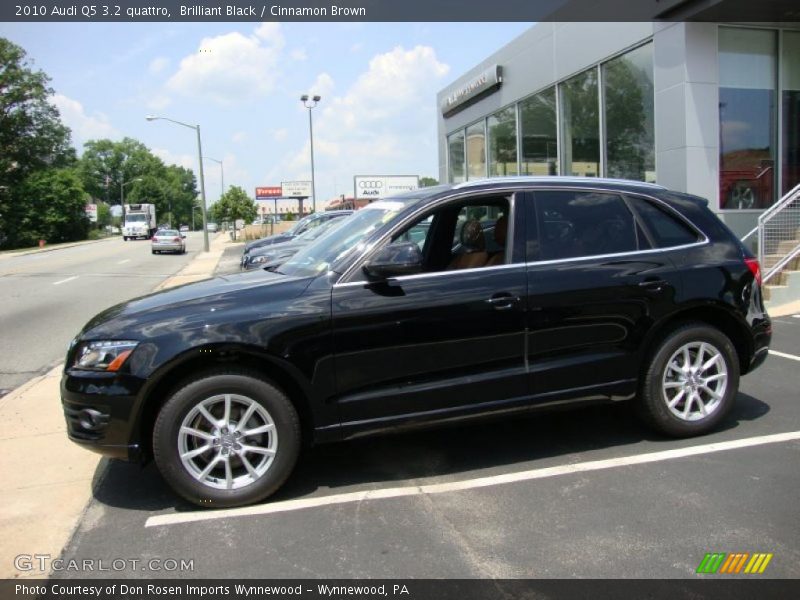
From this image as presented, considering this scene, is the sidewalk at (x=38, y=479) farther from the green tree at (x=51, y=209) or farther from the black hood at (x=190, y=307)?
the green tree at (x=51, y=209)

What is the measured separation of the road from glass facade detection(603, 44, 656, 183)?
1057 centimetres

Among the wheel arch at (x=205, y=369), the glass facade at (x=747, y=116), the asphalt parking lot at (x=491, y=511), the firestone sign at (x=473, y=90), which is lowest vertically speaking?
the asphalt parking lot at (x=491, y=511)

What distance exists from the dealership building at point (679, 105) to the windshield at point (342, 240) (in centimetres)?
843

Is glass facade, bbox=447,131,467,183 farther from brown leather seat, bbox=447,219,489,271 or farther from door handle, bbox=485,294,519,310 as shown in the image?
door handle, bbox=485,294,519,310

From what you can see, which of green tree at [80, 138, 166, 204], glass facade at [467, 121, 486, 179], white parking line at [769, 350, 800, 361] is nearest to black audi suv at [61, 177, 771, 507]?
white parking line at [769, 350, 800, 361]

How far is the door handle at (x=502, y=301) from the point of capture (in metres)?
3.99

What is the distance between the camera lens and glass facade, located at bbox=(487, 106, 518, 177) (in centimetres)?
1792

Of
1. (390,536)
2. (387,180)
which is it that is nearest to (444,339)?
(390,536)

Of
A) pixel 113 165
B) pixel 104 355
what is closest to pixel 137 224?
pixel 104 355

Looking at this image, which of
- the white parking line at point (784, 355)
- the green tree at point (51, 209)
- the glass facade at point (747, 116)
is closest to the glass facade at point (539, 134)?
the glass facade at point (747, 116)

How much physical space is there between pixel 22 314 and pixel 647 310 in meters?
11.7

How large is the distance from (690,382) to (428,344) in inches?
77.7

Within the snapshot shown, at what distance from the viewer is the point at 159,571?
311 centimetres

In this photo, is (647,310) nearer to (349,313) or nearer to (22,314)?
(349,313)
